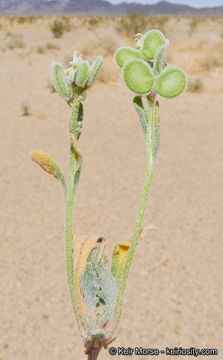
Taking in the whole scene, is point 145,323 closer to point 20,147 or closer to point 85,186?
point 85,186

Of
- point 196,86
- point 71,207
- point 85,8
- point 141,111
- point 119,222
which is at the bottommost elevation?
point 119,222

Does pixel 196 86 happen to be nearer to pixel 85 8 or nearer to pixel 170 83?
pixel 170 83

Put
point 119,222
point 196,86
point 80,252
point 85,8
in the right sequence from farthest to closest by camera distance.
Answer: point 85,8
point 196,86
point 119,222
point 80,252

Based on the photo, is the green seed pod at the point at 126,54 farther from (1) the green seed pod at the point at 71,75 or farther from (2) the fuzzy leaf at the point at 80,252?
(2) the fuzzy leaf at the point at 80,252

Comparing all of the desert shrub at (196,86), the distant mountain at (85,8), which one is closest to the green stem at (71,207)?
the desert shrub at (196,86)

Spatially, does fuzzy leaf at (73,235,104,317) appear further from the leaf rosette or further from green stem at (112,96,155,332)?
the leaf rosette

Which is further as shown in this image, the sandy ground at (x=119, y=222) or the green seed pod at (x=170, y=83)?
the sandy ground at (x=119, y=222)

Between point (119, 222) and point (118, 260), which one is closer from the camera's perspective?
point (118, 260)

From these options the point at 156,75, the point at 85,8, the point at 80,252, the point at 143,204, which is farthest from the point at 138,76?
the point at 85,8
